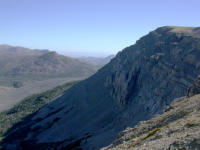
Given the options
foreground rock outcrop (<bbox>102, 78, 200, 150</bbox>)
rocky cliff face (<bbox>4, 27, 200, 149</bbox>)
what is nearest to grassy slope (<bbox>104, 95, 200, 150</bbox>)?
foreground rock outcrop (<bbox>102, 78, 200, 150</bbox>)

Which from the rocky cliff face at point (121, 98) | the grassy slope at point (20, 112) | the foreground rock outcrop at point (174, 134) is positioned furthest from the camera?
the grassy slope at point (20, 112)

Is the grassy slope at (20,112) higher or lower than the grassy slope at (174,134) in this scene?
lower

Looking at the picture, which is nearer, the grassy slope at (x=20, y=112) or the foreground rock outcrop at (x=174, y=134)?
the foreground rock outcrop at (x=174, y=134)

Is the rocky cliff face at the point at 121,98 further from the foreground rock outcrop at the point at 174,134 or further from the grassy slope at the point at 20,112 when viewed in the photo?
the foreground rock outcrop at the point at 174,134

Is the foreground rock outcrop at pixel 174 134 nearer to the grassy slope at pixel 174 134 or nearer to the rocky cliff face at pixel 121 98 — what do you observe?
the grassy slope at pixel 174 134

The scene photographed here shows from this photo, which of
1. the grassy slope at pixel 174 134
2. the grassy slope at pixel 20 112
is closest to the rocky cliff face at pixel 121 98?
the grassy slope at pixel 20 112

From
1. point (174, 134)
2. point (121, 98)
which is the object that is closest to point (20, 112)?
point (121, 98)

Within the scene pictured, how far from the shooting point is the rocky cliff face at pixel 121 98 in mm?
55997

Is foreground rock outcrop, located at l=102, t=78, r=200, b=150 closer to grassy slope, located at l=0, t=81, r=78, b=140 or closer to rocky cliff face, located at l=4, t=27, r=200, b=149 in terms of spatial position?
rocky cliff face, located at l=4, t=27, r=200, b=149

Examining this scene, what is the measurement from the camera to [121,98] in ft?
241

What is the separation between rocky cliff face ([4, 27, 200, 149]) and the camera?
184ft

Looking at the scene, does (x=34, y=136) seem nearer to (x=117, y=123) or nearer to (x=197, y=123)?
(x=117, y=123)

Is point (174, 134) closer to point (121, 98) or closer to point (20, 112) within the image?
point (121, 98)

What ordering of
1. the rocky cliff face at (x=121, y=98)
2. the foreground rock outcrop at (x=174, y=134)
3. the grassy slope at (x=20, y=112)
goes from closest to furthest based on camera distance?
the foreground rock outcrop at (x=174, y=134), the rocky cliff face at (x=121, y=98), the grassy slope at (x=20, y=112)
